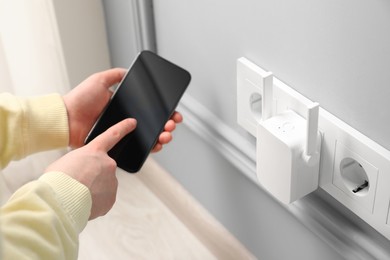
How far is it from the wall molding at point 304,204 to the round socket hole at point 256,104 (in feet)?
0.16

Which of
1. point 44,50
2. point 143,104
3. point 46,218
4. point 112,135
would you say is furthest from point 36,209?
point 44,50

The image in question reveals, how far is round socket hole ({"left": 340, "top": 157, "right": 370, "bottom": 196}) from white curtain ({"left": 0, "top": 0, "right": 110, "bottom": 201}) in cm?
47

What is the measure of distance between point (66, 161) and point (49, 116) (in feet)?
0.43

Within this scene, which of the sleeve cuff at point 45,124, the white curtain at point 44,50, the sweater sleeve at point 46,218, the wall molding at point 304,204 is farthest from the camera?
the white curtain at point 44,50

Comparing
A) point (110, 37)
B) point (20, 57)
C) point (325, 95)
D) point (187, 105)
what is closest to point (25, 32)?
point (20, 57)

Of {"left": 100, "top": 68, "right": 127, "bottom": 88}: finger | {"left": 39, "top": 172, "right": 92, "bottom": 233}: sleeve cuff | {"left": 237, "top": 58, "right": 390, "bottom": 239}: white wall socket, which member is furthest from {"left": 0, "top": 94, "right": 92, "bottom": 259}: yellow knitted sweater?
{"left": 237, "top": 58, "right": 390, "bottom": 239}: white wall socket

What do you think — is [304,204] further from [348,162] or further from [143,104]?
[143,104]

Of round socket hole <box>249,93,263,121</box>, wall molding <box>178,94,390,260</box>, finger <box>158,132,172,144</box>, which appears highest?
round socket hole <box>249,93,263,121</box>

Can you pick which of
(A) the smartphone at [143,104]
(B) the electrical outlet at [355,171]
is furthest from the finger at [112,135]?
(B) the electrical outlet at [355,171]

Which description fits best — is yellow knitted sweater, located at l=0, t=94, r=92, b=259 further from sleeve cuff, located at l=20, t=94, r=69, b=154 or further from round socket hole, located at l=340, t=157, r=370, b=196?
round socket hole, located at l=340, t=157, r=370, b=196

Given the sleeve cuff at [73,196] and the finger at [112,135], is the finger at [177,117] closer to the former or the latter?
the finger at [112,135]

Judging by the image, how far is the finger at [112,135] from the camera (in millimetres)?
667

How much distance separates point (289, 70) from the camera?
635 millimetres

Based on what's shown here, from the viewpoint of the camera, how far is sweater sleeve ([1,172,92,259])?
1.71ft
